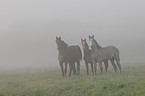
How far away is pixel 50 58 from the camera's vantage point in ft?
365

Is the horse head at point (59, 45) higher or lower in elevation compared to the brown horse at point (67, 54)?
higher

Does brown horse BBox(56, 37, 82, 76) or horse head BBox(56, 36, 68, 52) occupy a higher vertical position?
horse head BBox(56, 36, 68, 52)

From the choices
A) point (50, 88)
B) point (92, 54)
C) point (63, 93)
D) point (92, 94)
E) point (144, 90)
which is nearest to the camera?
point (144, 90)

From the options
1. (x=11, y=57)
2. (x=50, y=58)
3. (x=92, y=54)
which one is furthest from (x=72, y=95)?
(x=11, y=57)

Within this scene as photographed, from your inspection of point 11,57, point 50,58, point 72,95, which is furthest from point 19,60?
point 72,95

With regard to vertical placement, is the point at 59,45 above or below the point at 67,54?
above

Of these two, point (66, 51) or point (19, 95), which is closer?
point (19, 95)

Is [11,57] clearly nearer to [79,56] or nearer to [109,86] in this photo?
[79,56]

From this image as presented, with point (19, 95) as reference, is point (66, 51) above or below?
above

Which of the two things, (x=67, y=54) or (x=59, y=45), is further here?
(x=67, y=54)

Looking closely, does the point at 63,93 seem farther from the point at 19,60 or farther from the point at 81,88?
the point at 19,60

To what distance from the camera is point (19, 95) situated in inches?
345

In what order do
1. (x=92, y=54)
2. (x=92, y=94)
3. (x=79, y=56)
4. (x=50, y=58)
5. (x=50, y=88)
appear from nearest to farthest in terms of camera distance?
(x=92, y=94) < (x=50, y=88) < (x=92, y=54) < (x=79, y=56) < (x=50, y=58)

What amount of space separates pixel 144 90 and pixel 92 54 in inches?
290
